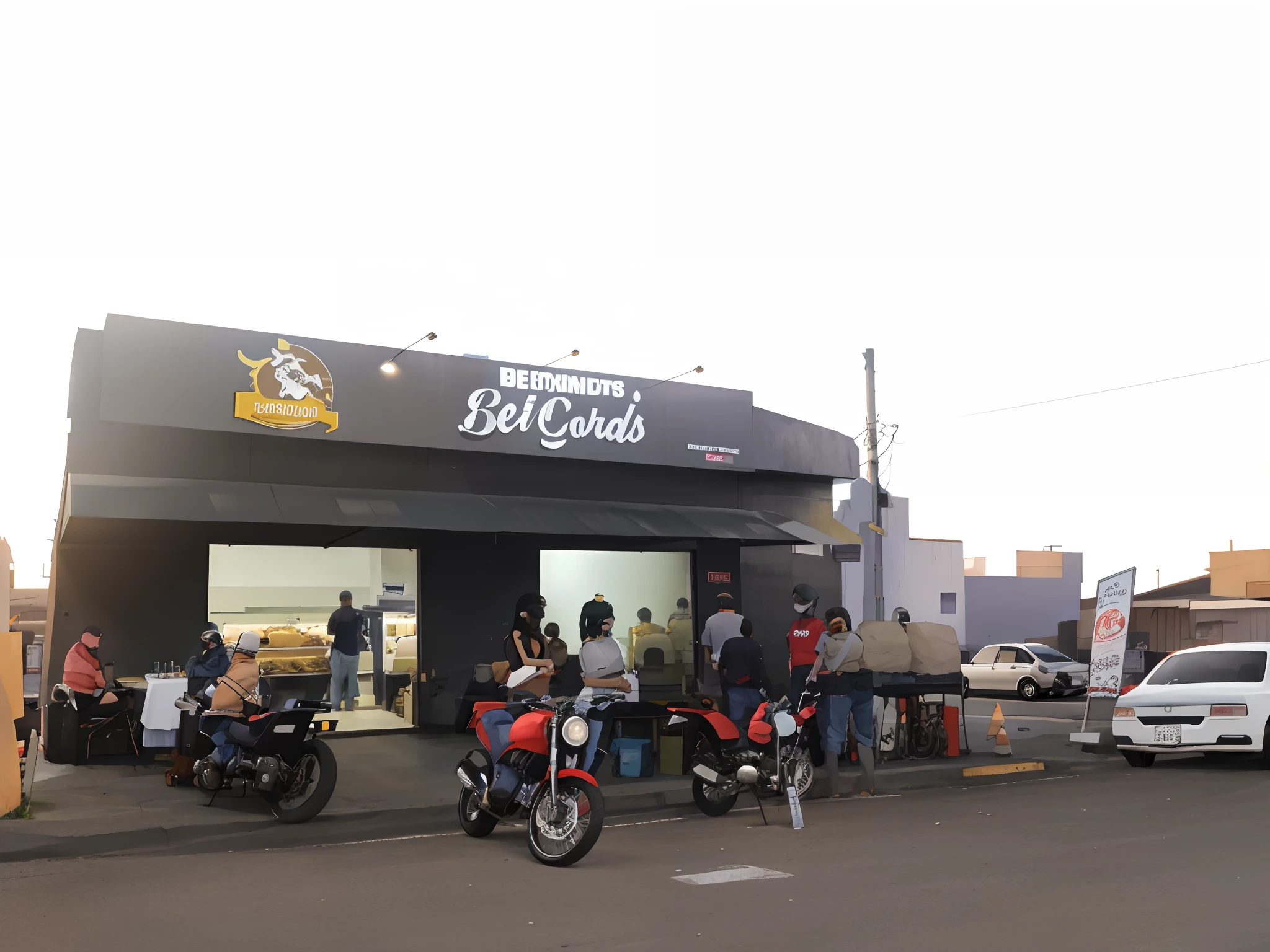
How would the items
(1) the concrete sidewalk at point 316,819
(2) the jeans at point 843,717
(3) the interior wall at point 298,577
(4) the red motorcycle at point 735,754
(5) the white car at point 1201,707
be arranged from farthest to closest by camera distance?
(3) the interior wall at point 298,577 < (5) the white car at point 1201,707 < (2) the jeans at point 843,717 < (4) the red motorcycle at point 735,754 < (1) the concrete sidewalk at point 316,819

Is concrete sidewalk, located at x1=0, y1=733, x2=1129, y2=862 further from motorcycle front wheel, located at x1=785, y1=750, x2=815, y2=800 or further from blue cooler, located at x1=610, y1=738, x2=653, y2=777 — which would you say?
motorcycle front wheel, located at x1=785, y1=750, x2=815, y2=800

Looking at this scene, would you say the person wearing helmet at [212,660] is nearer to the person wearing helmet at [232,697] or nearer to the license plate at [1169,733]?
the person wearing helmet at [232,697]

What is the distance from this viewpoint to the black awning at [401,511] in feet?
41.2

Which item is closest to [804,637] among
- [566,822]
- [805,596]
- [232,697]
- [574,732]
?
[805,596]

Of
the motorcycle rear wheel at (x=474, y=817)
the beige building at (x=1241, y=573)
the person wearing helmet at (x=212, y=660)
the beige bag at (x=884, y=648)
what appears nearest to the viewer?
the motorcycle rear wheel at (x=474, y=817)

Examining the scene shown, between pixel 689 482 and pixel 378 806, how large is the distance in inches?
380

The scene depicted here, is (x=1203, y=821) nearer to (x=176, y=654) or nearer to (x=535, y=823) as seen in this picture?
(x=535, y=823)

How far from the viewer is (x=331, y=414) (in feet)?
49.2

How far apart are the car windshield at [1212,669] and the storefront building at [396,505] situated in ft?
16.8

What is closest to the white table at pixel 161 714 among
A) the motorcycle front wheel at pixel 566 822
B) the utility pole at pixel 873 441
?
the motorcycle front wheel at pixel 566 822

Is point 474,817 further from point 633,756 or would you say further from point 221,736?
point 633,756

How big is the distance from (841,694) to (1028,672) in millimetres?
19365

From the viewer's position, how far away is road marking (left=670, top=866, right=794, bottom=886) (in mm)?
7551

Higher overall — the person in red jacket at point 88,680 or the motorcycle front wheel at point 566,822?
the person in red jacket at point 88,680
